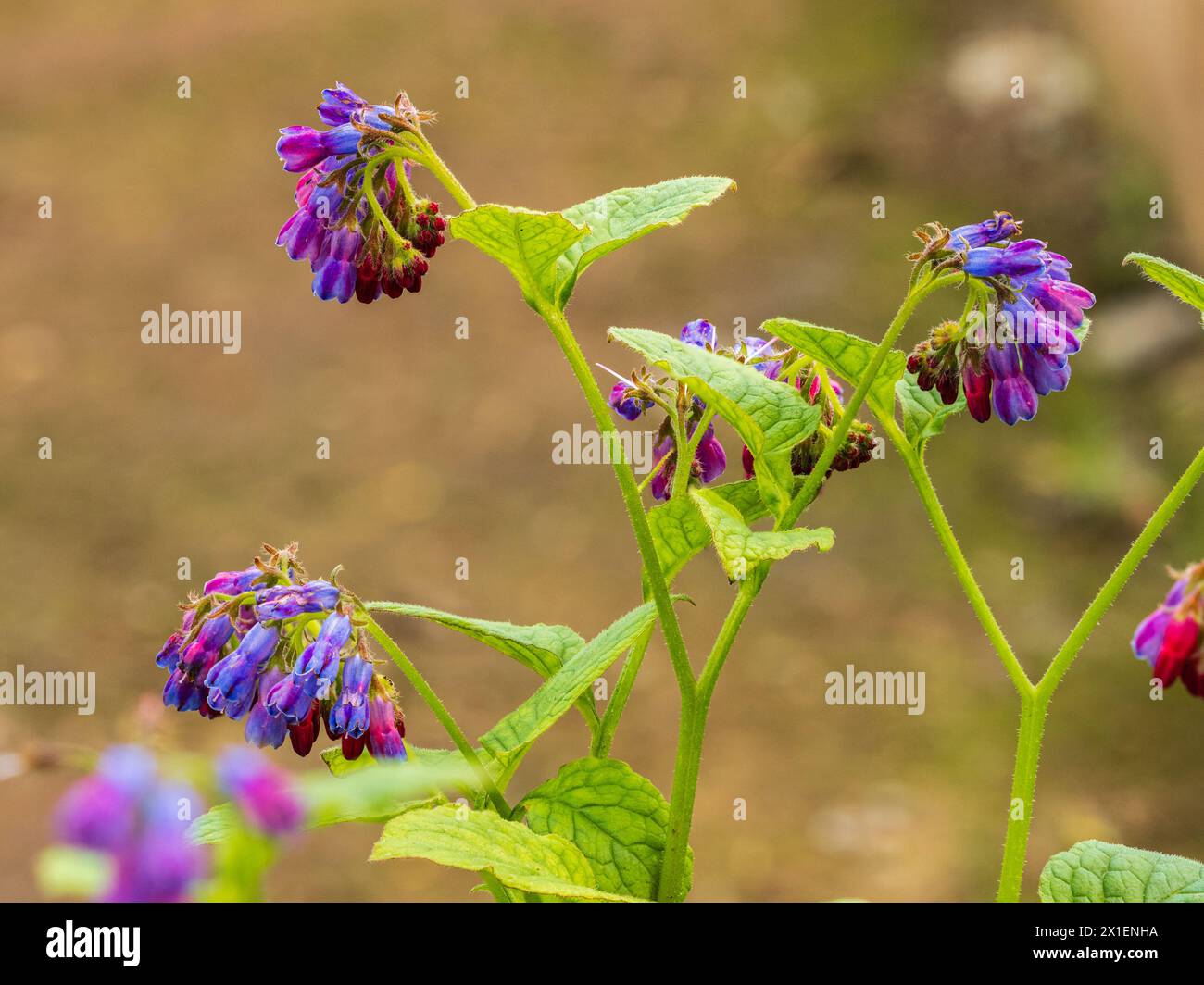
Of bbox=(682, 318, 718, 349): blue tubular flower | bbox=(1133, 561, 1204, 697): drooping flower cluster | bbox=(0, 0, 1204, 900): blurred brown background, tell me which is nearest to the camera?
bbox=(1133, 561, 1204, 697): drooping flower cluster

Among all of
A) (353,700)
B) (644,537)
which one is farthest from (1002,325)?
(353,700)

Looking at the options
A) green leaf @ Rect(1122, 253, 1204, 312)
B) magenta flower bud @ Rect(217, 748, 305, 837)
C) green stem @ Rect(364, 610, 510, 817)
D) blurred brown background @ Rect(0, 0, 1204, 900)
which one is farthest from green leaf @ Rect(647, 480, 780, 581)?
blurred brown background @ Rect(0, 0, 1204, 900)

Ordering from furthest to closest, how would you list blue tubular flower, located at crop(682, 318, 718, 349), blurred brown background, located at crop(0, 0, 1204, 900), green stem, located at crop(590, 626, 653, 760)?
blurred brown background, located at crop(0, 0, 1204, 900) < blue tubular flower, located at crop(682, 318, 718, 349) < green stem, located at crop(590, 626, 653, 760)

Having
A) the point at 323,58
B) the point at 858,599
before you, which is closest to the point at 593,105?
the point at 323,58

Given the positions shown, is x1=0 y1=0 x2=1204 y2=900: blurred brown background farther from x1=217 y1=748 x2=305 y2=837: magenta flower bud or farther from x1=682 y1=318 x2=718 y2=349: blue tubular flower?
x1=217 y1=748 x2=305 y2=837: magenta flower bud

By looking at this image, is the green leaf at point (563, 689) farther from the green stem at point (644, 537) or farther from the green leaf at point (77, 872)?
the green leaf at point (77, 872)

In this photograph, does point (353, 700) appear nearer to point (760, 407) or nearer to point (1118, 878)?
point (760, 407)

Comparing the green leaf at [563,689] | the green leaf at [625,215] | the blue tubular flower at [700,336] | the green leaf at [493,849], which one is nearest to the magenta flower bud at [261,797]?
the green leaf at [493,849]
